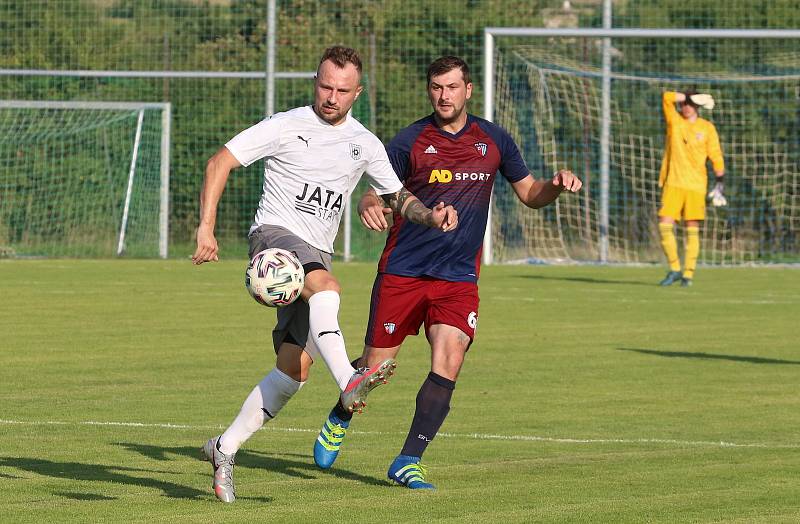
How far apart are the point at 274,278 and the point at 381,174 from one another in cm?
112

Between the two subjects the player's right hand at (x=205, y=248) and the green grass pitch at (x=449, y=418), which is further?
the green grass pitch at (x=449, y=418)

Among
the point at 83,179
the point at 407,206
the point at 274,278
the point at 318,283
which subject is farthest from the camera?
the point at 83,179

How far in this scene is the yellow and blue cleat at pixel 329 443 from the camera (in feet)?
29.0

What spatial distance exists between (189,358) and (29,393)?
8.64 feet

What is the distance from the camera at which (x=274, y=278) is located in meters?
7.67

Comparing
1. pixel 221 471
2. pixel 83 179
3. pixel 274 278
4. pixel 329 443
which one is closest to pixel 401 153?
pixel 329 443

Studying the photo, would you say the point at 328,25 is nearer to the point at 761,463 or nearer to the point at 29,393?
the point at 29,393

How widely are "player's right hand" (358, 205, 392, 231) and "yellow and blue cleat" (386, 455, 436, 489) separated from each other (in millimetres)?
1174

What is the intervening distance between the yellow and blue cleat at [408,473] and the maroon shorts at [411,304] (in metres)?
0.86

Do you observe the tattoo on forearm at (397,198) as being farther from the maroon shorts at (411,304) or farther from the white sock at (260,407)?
the white sock at (260,407)

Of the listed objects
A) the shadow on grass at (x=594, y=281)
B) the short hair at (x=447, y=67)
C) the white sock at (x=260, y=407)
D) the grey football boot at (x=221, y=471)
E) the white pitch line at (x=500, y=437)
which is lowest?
the shadow on grass at (x=594, y=281)

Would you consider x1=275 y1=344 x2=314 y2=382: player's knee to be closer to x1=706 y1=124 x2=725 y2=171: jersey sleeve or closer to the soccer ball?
the soccer ball

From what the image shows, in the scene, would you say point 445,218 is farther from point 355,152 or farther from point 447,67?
point 447,67

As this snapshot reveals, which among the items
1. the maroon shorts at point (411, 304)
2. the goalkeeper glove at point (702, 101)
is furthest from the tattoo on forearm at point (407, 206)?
the goalkeeper glove at point (702, 101)
